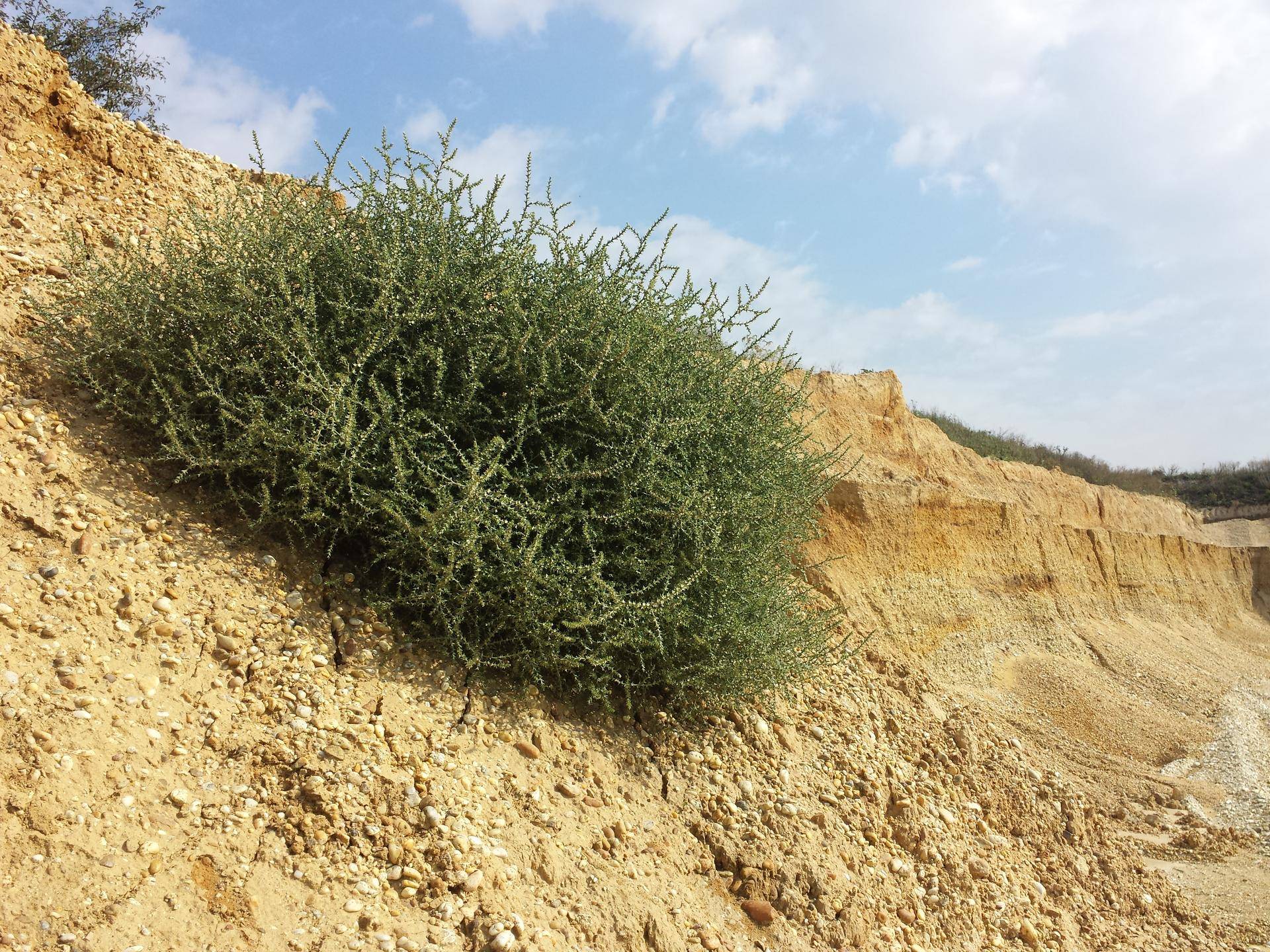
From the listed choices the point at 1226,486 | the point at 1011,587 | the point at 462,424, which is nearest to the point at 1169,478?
the point at 1226,486

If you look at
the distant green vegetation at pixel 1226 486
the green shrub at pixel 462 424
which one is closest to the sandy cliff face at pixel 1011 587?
the green shrub at pixel 462 424

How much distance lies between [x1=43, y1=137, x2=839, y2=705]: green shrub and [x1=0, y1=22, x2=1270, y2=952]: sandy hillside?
10.1 inches

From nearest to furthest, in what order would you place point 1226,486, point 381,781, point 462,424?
point 381,781 < point 462,424 < point 1226,486

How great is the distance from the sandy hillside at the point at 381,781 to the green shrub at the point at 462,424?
0.26m

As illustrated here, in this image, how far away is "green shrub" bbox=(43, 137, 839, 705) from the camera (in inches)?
152

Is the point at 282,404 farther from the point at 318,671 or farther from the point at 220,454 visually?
the point at 318,671

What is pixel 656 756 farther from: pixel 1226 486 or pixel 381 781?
pixel 1226 486

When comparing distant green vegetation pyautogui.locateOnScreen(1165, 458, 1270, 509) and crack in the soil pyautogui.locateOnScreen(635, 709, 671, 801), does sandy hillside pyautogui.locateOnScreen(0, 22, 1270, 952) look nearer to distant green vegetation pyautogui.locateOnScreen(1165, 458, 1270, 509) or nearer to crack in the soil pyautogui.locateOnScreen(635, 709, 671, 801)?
crack in the soil pyautogui.locateOnScreen(635, 709, 671, 801)

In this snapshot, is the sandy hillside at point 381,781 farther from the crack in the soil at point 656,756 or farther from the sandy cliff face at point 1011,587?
the sandy cliff face at point 1011,587

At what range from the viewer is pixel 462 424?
13.4ft

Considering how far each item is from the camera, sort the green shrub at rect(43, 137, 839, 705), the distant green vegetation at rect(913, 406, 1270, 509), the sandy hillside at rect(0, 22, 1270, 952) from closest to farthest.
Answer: the sandy hillside at rect(0, 22, 1270, 952) → the green shrub at rect(43, 137, 839, 705) → the distant green vegetation at rect(913, 406, 1270, 509)

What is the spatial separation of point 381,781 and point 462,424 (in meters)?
1.58

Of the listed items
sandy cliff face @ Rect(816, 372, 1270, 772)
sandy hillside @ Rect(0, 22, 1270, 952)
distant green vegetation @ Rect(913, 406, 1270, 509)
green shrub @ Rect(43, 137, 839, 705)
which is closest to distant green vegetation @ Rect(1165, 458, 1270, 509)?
distant green vegetation @ Rect(913, 406, 1270, 509)

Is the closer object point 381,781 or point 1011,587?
point 381,781
